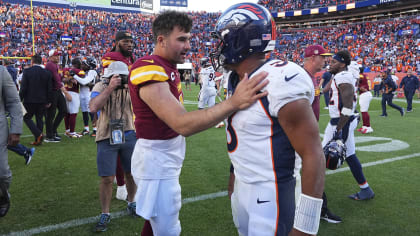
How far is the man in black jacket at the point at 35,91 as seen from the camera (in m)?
7.11

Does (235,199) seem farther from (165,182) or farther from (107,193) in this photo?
(107,193)

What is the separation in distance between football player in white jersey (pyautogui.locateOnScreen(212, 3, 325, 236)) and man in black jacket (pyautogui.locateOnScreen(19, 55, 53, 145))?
673 cm

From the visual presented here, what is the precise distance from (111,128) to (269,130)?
2.40m

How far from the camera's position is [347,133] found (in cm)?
430

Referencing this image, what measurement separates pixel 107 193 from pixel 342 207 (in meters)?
3.02

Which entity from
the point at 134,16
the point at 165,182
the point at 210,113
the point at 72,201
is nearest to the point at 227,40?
the point at 210,113

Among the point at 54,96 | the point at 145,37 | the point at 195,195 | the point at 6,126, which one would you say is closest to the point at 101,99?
the point at 6,126

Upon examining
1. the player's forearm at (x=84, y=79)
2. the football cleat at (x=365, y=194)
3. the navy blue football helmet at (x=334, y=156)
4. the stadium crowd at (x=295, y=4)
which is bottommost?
the football cleat at (x=365, y=194)

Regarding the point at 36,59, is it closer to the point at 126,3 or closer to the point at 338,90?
the point at 338,90

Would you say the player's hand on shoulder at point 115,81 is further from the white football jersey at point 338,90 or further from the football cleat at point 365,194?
the football cleat at point 365,194

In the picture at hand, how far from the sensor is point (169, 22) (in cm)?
225

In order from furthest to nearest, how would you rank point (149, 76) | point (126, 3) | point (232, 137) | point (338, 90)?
point (126, 3)
point (338, 90)
point (149, 76)
point (232, 137)

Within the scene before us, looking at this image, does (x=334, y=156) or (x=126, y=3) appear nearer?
(x=334, y=156)

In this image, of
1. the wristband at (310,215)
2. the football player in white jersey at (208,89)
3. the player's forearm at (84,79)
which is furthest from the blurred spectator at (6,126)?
the football player in white jersey at (208,89)
